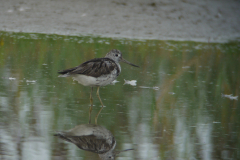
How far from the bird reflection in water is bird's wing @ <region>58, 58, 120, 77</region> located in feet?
4.14

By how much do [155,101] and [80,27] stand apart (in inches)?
321

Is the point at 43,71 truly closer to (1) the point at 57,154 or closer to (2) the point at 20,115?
(2) the point at 20,115

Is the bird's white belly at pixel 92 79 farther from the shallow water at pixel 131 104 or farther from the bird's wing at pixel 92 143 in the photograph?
the bird's wing at pixel 92 143

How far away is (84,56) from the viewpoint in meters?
11.0

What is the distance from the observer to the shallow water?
488 centimetres

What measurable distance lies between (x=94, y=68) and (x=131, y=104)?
2.97 ft

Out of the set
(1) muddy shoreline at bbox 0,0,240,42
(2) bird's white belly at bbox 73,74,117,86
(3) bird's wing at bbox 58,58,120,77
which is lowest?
(1) muddy shoreline at bbox 0,0,240,42

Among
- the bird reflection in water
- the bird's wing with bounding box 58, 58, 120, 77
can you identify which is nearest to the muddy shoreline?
the bird's wing with bounding box 58, 58, 120, 77

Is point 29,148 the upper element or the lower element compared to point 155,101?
upper

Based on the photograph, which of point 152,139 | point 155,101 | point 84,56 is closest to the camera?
point 152,139

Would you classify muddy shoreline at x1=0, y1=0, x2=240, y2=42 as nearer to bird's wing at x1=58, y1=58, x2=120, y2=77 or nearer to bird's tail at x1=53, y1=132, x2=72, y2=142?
bird's wing at x1=58, y1=58, x2=120, y2=77

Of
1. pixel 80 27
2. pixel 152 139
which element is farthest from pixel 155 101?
pixel 80 27

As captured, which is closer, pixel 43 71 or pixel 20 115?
pixel 20 115

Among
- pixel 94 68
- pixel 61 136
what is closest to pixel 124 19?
pixel 94 68
